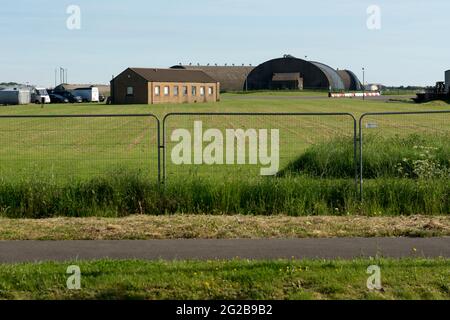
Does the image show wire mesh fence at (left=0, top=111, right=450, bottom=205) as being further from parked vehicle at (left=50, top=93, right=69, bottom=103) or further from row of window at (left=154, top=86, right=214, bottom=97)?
parked vehicle at (left=50, top=93, right=69, bottom=103)

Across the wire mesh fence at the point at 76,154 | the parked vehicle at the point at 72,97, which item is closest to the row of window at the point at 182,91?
the parked vehicle at the point at 72,97

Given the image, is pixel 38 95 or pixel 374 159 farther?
pixel 38 95

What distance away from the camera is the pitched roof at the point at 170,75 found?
3482 inches

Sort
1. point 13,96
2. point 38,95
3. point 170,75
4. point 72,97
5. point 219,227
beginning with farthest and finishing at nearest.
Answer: point 72,97
point 170,75
point 38,95
point 13,96
point 219,227

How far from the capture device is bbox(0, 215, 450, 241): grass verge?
9547mm

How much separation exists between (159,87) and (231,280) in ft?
271

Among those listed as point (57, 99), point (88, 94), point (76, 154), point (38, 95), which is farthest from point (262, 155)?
point (88, 94)

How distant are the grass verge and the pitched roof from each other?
76.5 m

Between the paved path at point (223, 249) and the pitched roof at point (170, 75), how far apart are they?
77.8 meters

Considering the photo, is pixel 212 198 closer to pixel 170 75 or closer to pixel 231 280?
pixel 231 280

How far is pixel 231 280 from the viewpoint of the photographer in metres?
6.98

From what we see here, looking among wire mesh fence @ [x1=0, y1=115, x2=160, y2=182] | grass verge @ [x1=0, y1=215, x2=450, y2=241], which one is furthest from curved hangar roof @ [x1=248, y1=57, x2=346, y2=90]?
grass verge @ [x1=0, y1=215, x2=450, y2=241]

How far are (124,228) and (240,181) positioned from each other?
8.23ft

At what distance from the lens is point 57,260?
8.22 metres
